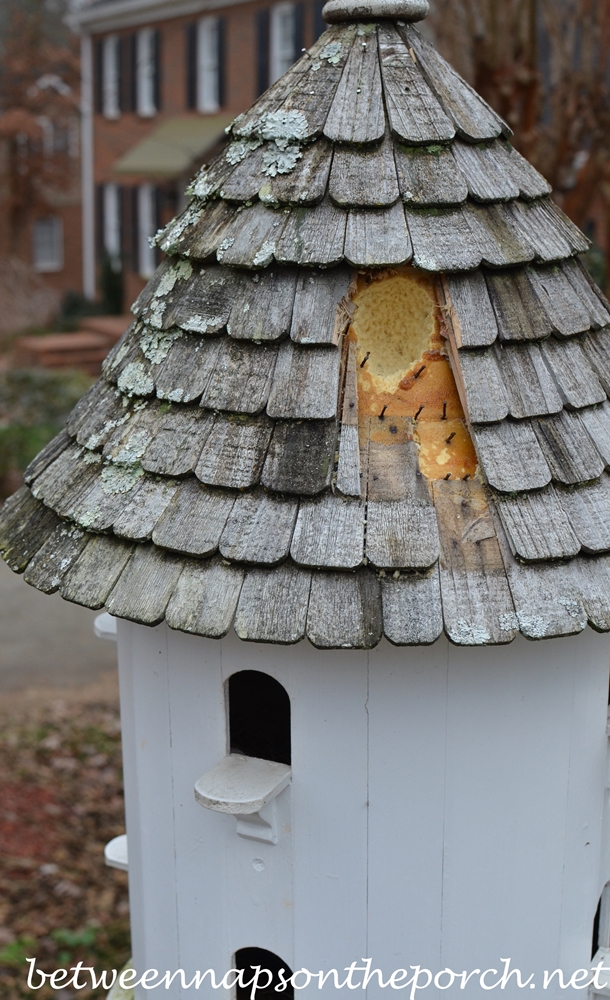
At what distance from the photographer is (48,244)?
25391 mm

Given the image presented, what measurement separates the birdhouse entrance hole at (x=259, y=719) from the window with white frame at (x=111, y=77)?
18202 mm

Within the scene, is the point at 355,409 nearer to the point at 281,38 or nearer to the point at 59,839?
the point at 59,839

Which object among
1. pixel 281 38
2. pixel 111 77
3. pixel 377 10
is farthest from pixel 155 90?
pixel 377 10

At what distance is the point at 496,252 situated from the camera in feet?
7.20

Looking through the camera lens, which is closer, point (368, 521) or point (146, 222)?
point (368, 521)

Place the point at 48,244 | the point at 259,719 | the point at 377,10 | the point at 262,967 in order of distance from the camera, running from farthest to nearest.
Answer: the point at 48,244
the point at 259,719
the point at 262,967
the point at 377,10

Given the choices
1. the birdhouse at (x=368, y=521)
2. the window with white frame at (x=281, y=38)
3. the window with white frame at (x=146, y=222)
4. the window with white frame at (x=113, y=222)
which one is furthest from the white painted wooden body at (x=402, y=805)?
the window with white frame at (x=113, y=222)

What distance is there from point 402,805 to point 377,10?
177 cm

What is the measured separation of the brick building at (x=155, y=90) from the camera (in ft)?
51.0

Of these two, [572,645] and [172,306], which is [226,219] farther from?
[572,645]

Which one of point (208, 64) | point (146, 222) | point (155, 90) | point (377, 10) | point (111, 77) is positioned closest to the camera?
point (377, 10)

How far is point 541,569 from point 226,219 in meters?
1.03

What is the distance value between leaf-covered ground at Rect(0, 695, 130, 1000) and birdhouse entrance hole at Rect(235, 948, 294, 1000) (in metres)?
2.26

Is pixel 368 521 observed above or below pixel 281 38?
below
